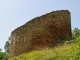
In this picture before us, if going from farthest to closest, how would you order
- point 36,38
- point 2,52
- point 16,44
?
point 2,52 < point 16,44 < point 36,38

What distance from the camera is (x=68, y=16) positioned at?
16.5 meters

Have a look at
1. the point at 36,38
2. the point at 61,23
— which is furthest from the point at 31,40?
the point at 61,23

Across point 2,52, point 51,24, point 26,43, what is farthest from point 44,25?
point 2,52

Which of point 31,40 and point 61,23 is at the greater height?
point 61,23

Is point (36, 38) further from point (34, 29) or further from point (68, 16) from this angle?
point (68, 16)

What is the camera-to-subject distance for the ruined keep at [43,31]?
15242mm

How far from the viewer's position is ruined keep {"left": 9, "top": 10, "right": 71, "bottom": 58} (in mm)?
15242

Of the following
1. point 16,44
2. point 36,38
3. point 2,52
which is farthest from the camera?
point 2,52

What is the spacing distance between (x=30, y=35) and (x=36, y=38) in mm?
535

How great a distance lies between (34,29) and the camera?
1558 cm

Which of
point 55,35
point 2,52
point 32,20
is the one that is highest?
point 32,20

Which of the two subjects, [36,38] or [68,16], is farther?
[68,16]

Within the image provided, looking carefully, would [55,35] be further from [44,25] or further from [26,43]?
[26,43]

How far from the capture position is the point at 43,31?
15445mm
